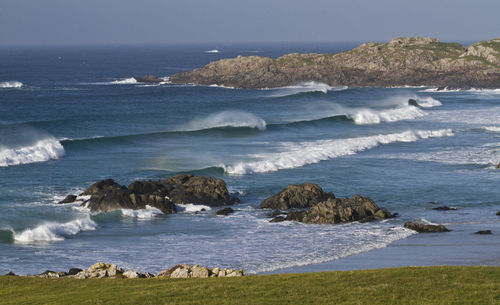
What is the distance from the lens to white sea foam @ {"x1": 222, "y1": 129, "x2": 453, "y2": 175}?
5256cm

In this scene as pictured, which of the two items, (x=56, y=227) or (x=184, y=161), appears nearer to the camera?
(x=56, y=227)

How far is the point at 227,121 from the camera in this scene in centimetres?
8262

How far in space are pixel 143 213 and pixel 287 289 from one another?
19.9 meters

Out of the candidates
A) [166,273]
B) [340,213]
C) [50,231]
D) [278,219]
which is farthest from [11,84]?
[166,273]

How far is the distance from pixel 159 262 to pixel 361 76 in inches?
4637

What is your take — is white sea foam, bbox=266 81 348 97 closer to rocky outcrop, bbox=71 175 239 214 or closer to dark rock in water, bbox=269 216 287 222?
rocky outcrop, bbox=71 175 239 214

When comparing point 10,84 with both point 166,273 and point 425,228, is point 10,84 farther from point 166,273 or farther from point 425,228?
point 166,273

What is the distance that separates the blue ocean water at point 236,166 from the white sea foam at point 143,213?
88mm

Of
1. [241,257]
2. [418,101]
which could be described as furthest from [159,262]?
[418,101]

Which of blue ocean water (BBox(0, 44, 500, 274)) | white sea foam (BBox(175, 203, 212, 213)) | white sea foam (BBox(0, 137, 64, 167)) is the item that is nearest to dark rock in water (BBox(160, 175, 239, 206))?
white sea foam (BBox(175, 203, 212, 213))

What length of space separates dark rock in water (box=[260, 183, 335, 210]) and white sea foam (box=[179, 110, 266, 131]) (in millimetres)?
37050

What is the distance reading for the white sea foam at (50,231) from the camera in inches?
1328

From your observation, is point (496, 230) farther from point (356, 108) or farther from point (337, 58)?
point (337, 58)

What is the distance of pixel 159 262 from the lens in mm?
29344
